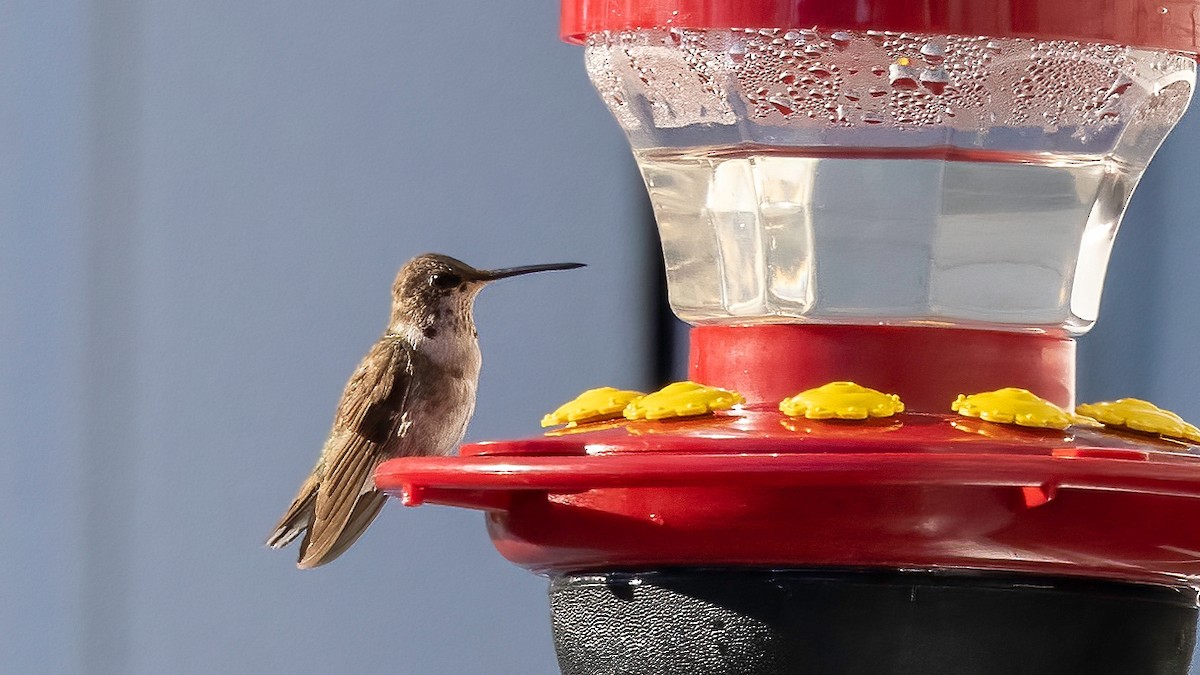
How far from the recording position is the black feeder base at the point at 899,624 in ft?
3.58

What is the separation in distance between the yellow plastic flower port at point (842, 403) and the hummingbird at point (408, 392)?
0.76m

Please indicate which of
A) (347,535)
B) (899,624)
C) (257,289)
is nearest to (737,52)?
(899,624)

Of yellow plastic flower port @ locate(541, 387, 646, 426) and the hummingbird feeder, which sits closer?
the hummingbird feeder

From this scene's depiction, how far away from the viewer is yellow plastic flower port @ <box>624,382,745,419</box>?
1208 mm

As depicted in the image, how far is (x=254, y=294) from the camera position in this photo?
3.06 metres

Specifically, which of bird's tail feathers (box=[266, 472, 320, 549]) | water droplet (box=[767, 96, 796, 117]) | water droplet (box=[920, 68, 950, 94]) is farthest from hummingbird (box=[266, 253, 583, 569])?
water droplet (box=[920, 68, 950, 94])

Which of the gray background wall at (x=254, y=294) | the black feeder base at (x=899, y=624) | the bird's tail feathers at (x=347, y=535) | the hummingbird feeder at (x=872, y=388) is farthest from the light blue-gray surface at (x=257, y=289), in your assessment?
the black feeder base at (x=899, y=624)

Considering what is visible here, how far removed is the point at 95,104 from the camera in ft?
10.0

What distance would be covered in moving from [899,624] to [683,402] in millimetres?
236

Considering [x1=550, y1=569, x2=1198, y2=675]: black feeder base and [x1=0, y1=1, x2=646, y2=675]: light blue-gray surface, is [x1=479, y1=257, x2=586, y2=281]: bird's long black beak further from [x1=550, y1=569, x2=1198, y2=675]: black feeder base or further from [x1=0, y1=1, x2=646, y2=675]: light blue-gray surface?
[x1=0, y1=1, x2=646, y2=675]: light blue-gray surface

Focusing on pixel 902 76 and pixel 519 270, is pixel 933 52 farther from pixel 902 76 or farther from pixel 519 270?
pixel 519 270

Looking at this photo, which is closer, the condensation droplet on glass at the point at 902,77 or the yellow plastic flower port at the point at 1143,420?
the yellow plastic flower port at the point at 1143,420

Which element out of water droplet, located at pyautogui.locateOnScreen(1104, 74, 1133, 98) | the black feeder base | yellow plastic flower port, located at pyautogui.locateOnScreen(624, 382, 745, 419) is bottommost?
the black feeder base

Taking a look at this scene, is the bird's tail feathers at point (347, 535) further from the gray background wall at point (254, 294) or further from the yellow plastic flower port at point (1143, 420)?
the gray background wall at point (254, 294)
